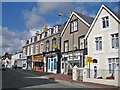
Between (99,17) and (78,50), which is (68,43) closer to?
(78,50)

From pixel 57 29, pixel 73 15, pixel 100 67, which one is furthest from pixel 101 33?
pixel 57 29

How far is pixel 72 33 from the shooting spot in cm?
3791

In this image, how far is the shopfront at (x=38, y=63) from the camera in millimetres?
49750

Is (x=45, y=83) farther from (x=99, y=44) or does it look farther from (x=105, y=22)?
(x=105, y=22)

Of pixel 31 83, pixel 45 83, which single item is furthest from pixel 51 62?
pixel 31 83

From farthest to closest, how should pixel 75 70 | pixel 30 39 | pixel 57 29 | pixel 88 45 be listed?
pixel 30 39, pixel 57 29, pixel 88 45, pixel 75 70

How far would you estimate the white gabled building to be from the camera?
26984mm

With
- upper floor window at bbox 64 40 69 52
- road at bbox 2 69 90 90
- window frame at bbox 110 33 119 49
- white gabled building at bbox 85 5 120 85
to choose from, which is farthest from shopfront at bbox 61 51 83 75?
road at bbox 2 69 90 90

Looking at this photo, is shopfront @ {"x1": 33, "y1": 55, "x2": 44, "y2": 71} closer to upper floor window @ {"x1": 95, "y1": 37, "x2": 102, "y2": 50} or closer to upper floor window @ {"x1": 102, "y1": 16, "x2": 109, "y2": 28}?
upper floor window @ {"x1": 95, "y1": 37, "x2": 102, "y2": 50}

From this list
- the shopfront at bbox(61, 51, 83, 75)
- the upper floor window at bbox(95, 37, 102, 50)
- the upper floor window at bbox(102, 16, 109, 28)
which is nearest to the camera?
the upper floor window at bbox(102, 16, 109, 28)

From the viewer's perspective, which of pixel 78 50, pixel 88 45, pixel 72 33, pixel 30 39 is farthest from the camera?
pixel 30 39

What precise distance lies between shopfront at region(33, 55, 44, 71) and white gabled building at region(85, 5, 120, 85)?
67.4 ft

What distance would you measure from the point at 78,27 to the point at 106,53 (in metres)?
9.53

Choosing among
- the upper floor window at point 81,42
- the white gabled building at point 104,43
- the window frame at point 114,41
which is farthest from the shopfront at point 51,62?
the window frame at point 114,41
